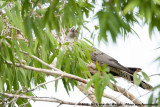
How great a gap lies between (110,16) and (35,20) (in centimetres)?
124

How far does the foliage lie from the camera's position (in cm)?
190

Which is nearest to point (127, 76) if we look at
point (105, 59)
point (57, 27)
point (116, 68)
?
point (116, 68)

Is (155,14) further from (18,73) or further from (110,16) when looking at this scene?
(18,73)

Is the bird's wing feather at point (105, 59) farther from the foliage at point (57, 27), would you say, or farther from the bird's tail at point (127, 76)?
the foliage at point (57, 27)

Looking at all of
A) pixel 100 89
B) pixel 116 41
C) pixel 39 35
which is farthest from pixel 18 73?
pixel 116 41

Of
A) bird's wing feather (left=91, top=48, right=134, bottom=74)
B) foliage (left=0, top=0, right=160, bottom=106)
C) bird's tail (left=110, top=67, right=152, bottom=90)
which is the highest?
foliage (left=0, top=0, right=160, bottom=106)

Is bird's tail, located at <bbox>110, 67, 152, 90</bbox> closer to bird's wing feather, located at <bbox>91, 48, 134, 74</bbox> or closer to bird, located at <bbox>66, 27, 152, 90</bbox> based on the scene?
bird, located at <bbox>66, 27, 152, 90</bbox>

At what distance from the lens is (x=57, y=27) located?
255 centimetres

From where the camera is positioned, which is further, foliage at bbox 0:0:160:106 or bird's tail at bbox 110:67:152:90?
bird's tail at bbox 110:67:152:90

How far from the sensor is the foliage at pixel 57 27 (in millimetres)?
1900

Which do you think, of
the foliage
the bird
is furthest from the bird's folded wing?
the foliage

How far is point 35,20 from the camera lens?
9.68 feet

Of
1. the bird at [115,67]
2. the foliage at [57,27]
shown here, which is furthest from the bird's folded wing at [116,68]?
the foliage at [57,27]

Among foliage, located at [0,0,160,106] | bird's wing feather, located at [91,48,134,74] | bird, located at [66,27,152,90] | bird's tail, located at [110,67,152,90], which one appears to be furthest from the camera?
bird's wing feather, located at [91,48,134,74]
